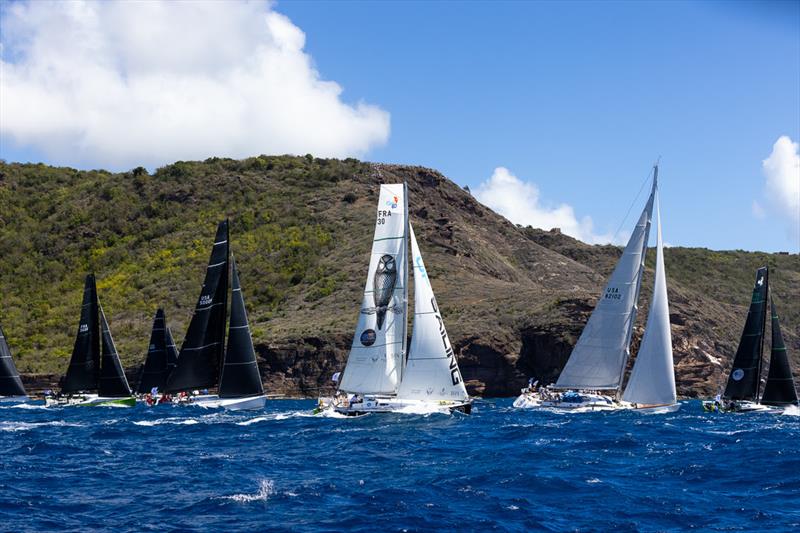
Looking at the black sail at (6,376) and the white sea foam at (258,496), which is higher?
the black sail at (6,376)

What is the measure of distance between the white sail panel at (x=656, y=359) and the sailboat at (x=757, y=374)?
493 cm

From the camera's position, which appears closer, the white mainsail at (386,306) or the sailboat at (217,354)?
the white mainsail at (386,306)

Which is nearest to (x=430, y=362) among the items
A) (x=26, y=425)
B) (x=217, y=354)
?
(x=217, y=354)

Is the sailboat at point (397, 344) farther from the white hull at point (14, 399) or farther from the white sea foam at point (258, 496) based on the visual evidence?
the white hull at point (14, 399)

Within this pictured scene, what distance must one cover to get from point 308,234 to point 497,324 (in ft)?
114

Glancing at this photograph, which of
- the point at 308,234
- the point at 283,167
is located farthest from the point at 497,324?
the point at 283,167

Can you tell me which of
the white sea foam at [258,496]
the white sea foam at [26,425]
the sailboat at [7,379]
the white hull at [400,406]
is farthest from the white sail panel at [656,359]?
the sailboat at [7,379]

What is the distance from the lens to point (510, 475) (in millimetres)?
28156

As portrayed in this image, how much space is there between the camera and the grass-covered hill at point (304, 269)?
261 feet

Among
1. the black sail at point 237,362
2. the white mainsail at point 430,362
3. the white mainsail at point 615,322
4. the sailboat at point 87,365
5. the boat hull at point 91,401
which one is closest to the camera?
the white mainsail at point 430,362

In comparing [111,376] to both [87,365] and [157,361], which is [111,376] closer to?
[87,365]

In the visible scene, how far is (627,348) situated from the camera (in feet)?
177

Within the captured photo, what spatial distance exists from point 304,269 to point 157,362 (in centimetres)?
3980

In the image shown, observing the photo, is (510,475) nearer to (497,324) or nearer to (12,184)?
(497,324)
